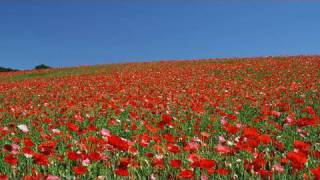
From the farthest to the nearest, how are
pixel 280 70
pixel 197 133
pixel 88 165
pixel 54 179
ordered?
pixel 280 70, pixel 197 133, pixel 88 165, pixel 54 179

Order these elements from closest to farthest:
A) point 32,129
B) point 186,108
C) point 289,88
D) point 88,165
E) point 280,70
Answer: point 88,165, point 32,129, point 186,108, point 289,88, point 280,70

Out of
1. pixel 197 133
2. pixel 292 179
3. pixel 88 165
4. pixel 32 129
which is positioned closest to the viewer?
pixel 292 179

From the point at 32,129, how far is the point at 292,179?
5466 mm

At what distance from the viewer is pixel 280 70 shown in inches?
1022

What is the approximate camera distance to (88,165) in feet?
16.4

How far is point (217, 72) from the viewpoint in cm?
2728

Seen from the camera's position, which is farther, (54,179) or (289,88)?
(289,88)

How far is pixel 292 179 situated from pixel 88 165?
6.54ft

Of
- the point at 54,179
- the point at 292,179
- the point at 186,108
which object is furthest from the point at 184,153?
the point at 186,108

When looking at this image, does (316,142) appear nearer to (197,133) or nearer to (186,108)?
(197,133)

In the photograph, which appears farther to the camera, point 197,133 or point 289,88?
point 289,88

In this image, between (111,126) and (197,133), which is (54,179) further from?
(111,126)

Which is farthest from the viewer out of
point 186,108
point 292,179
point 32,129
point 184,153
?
point 186,108

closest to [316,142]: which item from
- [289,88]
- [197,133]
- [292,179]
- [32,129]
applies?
[197,133]
